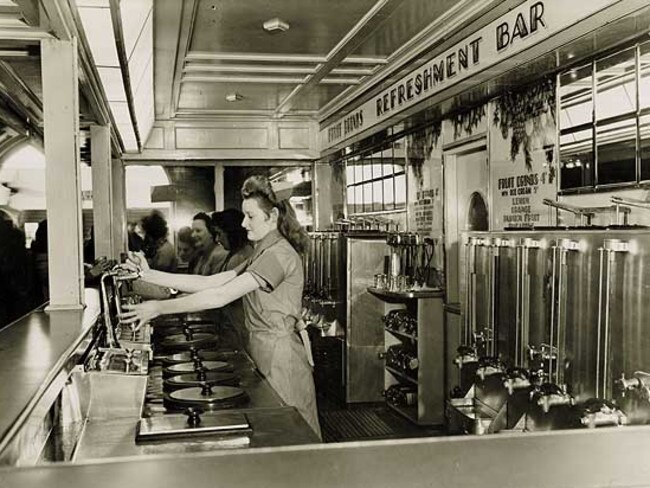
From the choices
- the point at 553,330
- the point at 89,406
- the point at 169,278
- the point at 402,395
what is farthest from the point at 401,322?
the point at 89,406

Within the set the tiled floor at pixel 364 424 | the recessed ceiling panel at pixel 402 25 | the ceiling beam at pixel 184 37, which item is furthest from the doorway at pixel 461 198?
the ceiling beam at pixel 184 37

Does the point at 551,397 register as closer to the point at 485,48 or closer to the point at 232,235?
the point at 485,48

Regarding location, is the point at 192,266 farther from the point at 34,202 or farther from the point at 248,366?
the point at 248,366

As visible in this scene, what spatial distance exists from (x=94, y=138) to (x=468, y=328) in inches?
122

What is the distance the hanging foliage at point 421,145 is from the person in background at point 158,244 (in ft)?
12.2

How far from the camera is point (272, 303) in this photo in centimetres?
392

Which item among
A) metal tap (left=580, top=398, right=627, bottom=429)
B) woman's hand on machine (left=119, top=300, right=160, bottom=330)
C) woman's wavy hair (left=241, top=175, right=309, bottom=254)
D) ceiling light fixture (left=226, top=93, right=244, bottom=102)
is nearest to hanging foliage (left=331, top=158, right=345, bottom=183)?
ceiling light fixture (left=226, top=93, right=244, bottom=102)

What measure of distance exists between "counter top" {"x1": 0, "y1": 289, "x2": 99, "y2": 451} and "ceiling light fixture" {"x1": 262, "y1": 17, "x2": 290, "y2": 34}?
263 centimetres

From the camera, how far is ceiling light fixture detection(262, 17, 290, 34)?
495 cm

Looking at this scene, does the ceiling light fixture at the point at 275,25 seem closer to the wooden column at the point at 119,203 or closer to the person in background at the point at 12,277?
the person in background at the point at 12,277

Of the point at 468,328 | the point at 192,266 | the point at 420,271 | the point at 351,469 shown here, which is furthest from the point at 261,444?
the point at 192,266

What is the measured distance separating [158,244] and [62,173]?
21.0ft

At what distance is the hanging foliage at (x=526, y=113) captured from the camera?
436cm

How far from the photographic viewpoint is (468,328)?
3.95m
